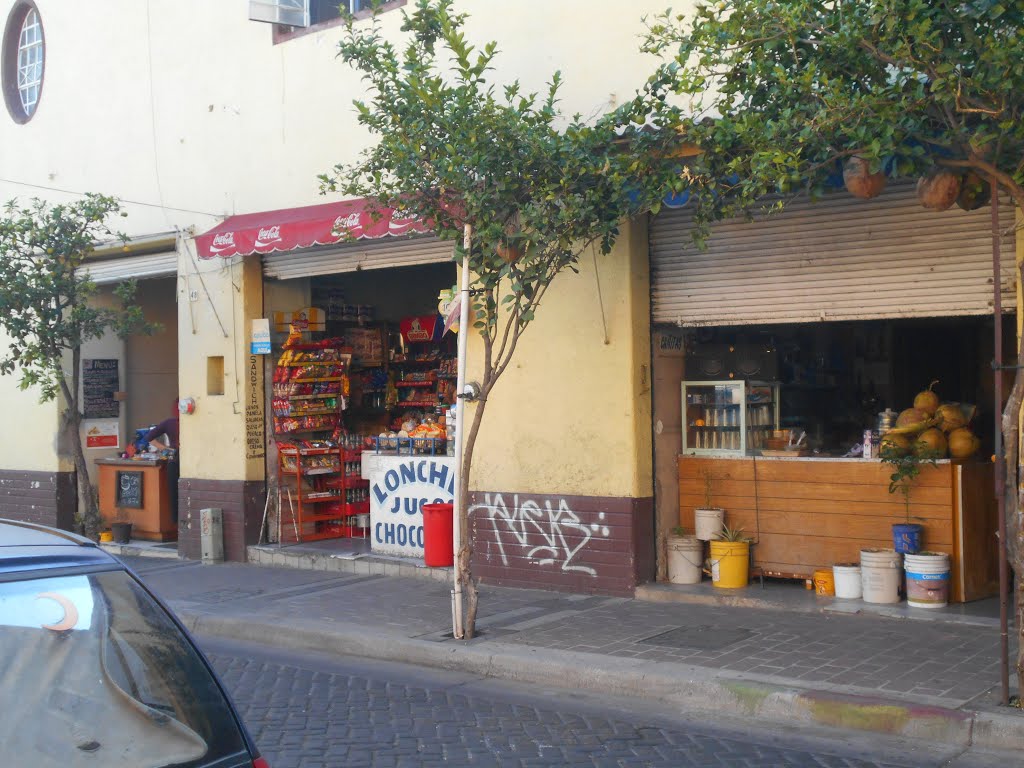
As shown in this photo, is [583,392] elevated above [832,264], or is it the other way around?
[832,264]

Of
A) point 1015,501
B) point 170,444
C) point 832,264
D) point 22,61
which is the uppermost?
point 22,61

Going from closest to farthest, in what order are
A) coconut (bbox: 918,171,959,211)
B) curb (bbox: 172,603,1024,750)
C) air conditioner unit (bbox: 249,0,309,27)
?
curb (bbox: 172,603,1024,750) < coconut (bbox: 918,171,959,211) < air conditioner unit (bbox: 249,0,309,27)

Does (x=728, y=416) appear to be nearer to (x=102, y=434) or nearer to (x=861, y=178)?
(x=861, y=178)

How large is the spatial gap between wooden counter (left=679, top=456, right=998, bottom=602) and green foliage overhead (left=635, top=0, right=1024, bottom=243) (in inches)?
124

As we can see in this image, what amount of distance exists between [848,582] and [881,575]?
13.2 inches

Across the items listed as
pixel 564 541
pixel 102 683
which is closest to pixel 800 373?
pixel 564 541

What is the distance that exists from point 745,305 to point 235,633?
5383 millimetres

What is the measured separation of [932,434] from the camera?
9195 mm

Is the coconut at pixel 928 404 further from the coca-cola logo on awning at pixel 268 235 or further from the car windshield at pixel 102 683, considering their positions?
the car windshield at pixel 102 683

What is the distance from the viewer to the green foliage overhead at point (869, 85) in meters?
6.25

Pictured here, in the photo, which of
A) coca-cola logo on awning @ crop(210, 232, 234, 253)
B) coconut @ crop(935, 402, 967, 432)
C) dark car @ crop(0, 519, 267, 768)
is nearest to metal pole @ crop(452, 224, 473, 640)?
coconut @ crop(935, 402, 967, 432)

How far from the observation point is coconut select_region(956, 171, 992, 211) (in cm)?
726

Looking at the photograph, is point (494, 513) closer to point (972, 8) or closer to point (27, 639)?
point (972, 8)

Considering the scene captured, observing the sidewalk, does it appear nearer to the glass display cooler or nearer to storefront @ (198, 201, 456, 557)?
storefront @ (198, 201, 456, 557)
